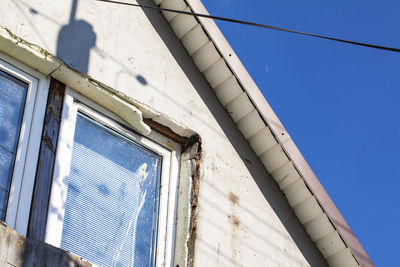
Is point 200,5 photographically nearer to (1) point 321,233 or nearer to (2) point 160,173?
(2) point 160,173

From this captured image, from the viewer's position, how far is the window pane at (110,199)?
13.1 ft

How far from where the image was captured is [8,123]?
395cm

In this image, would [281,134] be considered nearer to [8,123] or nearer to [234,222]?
[234,222]

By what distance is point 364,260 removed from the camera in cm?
516

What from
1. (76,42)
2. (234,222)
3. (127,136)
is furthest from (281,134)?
(76,42)

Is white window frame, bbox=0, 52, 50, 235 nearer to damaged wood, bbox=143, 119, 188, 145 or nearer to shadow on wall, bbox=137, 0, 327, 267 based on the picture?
damaged wood, bbox=143, 119, 188, 145

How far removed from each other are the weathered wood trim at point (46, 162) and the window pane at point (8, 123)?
14 centimetres

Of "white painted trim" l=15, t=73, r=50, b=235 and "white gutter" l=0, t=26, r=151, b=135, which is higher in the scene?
"white gutter" l=0, t=26, r=151, b=135

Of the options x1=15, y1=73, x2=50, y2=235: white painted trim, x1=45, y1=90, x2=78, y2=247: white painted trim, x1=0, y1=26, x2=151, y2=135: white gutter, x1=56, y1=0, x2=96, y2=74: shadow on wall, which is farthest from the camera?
x1=56, y1=0, x2=96, y2=74: shadow on wall

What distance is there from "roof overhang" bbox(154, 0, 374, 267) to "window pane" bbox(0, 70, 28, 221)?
142 centimetres

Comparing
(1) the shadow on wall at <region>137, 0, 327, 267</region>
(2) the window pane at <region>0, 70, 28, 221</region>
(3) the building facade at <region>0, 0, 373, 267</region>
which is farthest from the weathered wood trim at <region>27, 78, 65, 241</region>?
(1) the shadow on wall at <region>137, 0, 327, 267</region>

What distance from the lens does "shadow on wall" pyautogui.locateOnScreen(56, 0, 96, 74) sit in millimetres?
4328

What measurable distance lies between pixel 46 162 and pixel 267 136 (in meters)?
1.78

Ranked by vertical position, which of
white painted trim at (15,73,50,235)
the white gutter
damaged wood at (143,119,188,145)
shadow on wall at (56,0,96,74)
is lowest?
white painted trim at (15,73,50,235)
